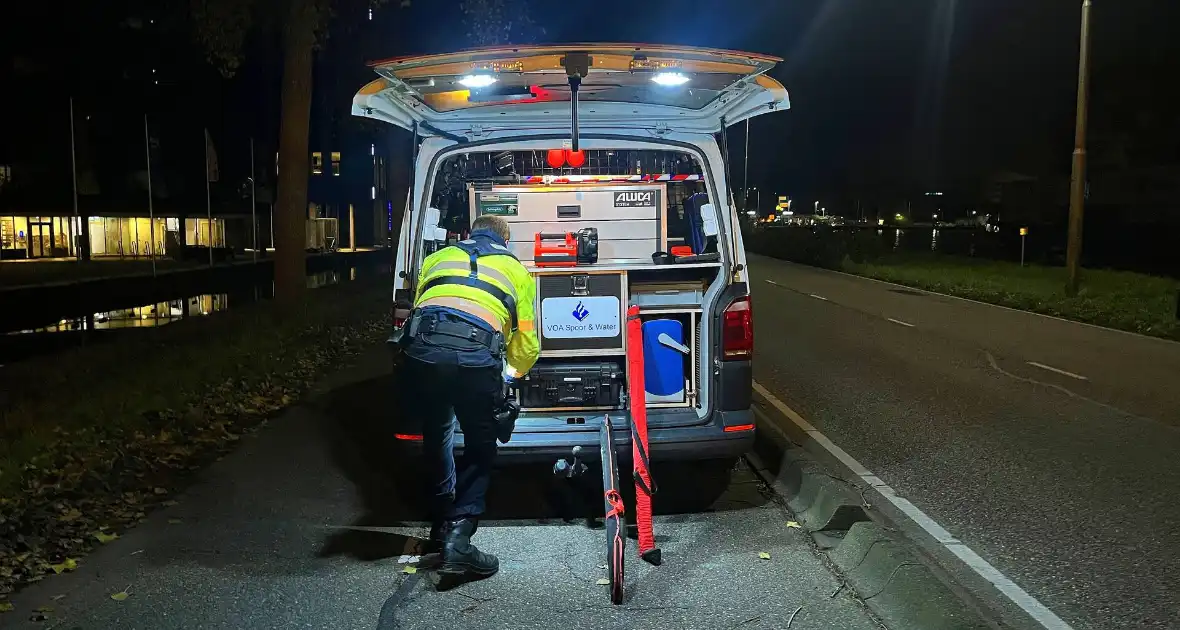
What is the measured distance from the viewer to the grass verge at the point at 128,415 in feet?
18.5

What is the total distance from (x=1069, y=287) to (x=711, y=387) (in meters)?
17.6

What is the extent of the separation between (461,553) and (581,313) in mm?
1634

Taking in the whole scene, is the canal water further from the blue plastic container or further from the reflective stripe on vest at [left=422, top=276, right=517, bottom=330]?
the reflective stripe on vest at [left=422, top=276, right=517, bottom=330]

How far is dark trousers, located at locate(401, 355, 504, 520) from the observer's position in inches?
189

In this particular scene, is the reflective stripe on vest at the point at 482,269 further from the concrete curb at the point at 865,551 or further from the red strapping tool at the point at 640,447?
the concrete curb at the point at 865,551

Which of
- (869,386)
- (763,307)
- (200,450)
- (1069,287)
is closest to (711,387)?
(200,450)

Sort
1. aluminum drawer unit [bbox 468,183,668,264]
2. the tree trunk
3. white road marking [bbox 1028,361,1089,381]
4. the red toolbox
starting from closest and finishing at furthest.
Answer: the red toolbox → aluminum drawer unit [bbox 468,183,668,264] → white road marking [bbox 1028,361,1089,381] → the tree trunk

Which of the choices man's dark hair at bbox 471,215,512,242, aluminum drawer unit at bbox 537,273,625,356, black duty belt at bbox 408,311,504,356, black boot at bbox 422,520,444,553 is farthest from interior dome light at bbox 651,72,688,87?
black boot at bbox 422,520,444,553

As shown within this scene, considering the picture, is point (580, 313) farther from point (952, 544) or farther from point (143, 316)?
point (143, 316)

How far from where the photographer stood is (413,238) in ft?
19.6

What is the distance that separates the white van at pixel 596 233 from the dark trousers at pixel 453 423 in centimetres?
54

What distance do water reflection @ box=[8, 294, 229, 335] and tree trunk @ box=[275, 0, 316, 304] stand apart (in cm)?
152

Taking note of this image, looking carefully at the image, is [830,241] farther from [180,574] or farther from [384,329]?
[180,574]

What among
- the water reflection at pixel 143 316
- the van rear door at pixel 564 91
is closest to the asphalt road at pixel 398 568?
the van rear door at pixel 564 91
